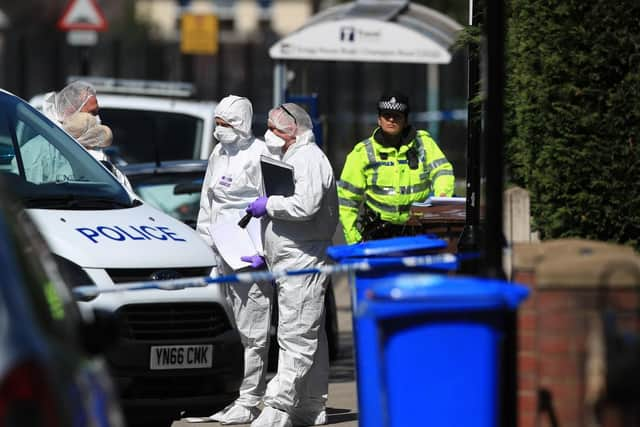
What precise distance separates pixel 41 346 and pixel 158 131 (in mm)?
11166

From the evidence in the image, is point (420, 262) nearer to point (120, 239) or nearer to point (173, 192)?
point (120, 239)

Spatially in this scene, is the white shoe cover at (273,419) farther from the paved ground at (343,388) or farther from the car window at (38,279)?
the car window at (38,279)

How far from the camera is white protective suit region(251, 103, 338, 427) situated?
9.45 metres

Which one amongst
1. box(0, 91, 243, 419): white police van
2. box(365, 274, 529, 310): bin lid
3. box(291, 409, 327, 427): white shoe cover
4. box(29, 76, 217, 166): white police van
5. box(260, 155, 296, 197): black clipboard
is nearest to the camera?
box(365, 274, 529, 310): bin lid

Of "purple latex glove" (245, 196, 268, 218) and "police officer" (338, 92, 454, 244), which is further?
"police officer" (338, 92, 454, 244)

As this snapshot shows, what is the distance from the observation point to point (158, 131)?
15562 mm

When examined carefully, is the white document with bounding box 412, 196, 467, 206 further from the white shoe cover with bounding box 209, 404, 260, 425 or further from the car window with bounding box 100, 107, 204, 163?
the car window with bounding box 100, 107, 204, 163

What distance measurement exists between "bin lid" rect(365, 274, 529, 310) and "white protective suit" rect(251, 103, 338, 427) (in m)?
3.61

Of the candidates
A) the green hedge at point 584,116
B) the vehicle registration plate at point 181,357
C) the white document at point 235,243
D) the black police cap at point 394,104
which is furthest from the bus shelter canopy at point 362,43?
the vehicle registration plate at point 181,357

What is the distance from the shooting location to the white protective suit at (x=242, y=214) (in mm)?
9930

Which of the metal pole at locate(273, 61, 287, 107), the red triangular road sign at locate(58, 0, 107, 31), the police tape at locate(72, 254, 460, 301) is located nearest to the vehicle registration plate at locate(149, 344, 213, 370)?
the police tape at locate(72, 254, 460, 301)

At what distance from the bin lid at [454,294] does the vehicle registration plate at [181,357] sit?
250 centimetres

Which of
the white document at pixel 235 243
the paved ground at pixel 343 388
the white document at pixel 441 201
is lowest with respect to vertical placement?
the paved ground at pixel 343 388

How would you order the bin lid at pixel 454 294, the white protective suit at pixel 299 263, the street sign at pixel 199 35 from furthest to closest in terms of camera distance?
the street sign at pixel 199 35 → the white protective suit at pixel 299 263 → the bin lid at pixel 454 294
